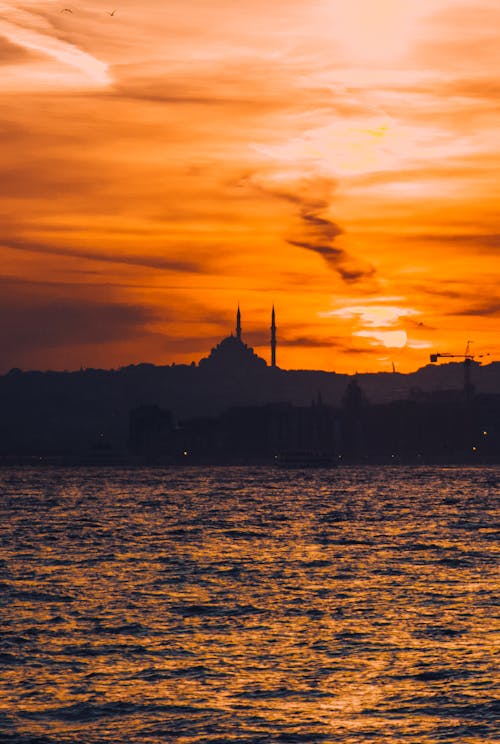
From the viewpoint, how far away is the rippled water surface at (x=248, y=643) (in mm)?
36688

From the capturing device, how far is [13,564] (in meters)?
85.4

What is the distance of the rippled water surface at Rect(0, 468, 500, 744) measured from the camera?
36.7 m

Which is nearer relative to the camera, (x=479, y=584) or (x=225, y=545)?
(x=479, y=584)

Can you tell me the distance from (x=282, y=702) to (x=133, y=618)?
60.7 feet

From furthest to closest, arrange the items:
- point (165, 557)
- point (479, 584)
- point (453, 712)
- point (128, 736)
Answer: point (165, 557)
point (479, 584)
point (453, 712)
point (128, 736)

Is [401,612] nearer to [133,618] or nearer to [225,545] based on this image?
[133,618]

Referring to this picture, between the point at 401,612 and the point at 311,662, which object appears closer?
the point at 311,662

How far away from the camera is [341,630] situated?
52.8 meters

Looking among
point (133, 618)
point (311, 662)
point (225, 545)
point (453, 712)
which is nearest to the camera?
point (453, 712)

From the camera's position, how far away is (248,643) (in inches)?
1973

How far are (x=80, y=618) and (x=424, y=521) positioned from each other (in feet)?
300

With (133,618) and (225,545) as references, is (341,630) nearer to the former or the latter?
(133,618)

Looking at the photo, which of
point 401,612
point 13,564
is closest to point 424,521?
point 13,564

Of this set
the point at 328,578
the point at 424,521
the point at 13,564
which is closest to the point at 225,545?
the point at 13,564
